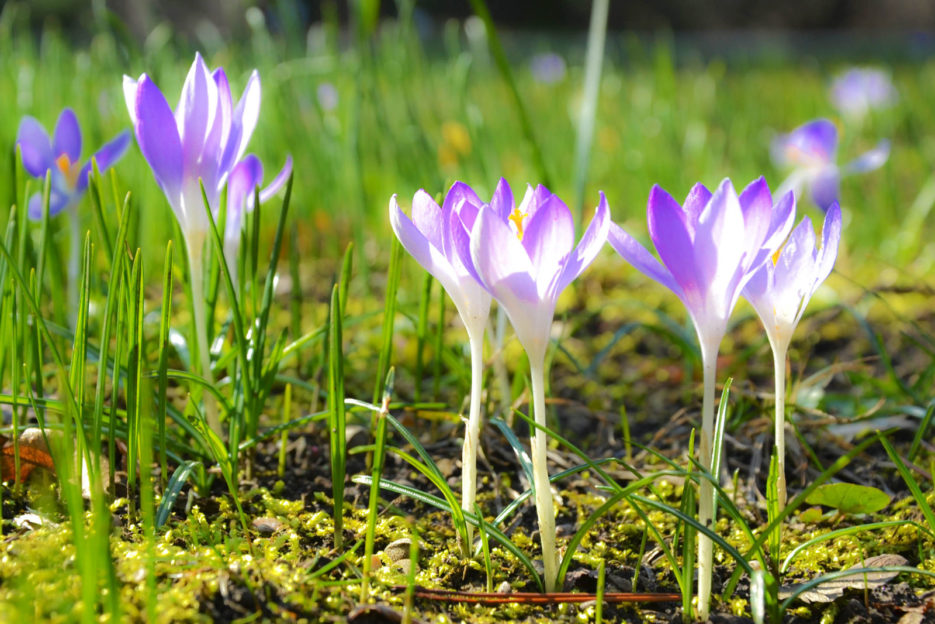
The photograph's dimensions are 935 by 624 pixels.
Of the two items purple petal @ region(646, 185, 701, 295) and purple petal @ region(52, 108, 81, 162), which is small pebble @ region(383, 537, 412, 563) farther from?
purple petal @ region(52, 108, 81, 162)

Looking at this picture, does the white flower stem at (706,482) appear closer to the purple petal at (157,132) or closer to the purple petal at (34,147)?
the purple petal at (157,132)

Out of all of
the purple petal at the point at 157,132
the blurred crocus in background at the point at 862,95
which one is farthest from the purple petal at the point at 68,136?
the blurred crocus in background at the point at 862,95

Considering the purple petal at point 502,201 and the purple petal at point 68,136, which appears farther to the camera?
the purple petal at point 68,136

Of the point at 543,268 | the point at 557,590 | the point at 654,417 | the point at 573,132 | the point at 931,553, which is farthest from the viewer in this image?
the point at 573,132

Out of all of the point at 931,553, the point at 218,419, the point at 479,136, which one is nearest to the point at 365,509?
the point at 218,419

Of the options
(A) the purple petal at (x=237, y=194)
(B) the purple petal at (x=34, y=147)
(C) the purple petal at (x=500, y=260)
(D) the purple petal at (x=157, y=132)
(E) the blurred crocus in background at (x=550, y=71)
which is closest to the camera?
(C) the purple petal at (x=500, y=260)

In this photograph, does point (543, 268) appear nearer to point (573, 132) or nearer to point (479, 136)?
point (479, 136)

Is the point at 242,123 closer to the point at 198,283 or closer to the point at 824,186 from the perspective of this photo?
the point at 198,283
